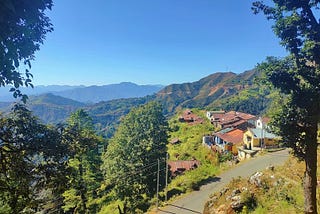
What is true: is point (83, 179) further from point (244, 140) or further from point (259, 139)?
point (244, 140)

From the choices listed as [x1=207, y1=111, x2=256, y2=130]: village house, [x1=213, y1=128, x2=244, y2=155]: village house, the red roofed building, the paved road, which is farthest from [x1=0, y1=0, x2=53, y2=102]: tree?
[x1=207, y1=111, x2=256, y2=130]: village house

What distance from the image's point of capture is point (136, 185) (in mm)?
28000

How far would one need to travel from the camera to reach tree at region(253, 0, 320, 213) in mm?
8766

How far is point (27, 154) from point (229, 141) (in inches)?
1860

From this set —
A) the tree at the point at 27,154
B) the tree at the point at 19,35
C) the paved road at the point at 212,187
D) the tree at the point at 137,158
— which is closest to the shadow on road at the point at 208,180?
the paved road at the point at 212,187

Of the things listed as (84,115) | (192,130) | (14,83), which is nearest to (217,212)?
(14,83)

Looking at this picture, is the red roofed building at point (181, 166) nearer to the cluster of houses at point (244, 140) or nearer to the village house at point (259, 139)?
the cluster of houses at point (244, 140)

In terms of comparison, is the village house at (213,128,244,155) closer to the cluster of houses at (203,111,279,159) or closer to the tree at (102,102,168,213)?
the cluster of houses at (203,111,279,159)

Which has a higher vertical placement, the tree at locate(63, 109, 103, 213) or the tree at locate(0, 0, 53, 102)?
the tree at locate(0, 0, 53, 102)

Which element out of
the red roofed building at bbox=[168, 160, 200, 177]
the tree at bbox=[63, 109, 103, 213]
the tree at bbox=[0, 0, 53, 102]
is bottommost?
the red roofed building at bbox=[168, 160, 200, 177]

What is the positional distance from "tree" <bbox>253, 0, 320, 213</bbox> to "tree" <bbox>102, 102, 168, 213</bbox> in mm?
18457

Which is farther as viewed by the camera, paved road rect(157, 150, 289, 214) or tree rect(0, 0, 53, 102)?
paved road rect(157, 150, 289, 214)

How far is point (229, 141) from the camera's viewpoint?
5066 cm

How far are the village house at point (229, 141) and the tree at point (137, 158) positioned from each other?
21.5 m
